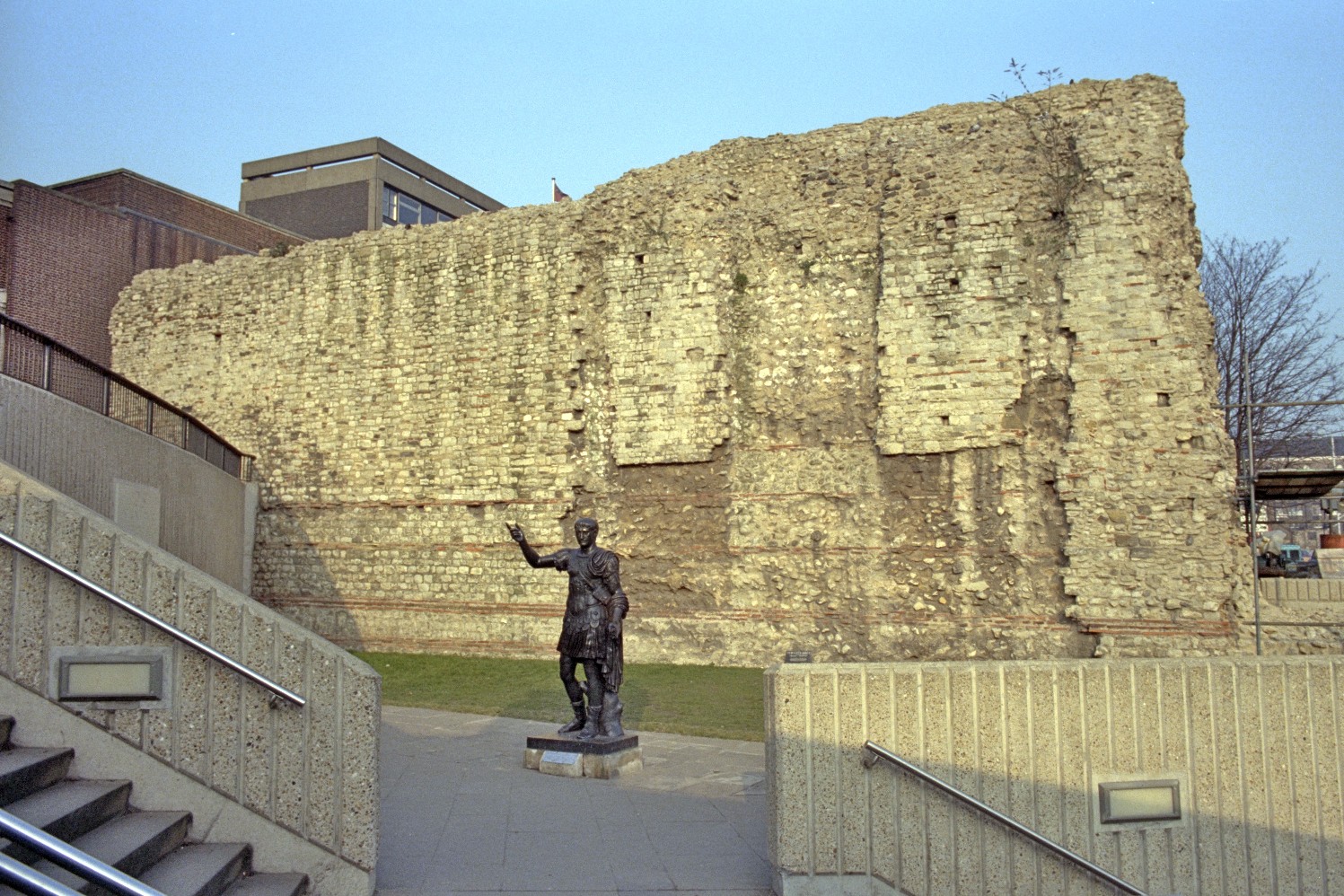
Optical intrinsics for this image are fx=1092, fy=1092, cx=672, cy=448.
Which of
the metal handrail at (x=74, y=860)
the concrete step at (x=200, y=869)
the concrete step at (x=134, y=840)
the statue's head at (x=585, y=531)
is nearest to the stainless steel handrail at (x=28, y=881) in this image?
the metal handrail at (x=74, y=860)

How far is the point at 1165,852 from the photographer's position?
506cm

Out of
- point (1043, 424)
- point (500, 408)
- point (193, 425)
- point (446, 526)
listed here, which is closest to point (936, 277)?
point (1043, 424)

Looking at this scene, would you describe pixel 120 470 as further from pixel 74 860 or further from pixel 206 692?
pixel 74 860

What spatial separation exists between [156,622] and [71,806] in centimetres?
80

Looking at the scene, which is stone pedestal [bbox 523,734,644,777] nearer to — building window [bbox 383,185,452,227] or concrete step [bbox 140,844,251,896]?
concrete step [bbox 140,844,251,896]

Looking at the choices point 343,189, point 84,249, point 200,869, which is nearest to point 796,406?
point 200,869

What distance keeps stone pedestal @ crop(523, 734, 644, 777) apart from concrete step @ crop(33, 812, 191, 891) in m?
3.84

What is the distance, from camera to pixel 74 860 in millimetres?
2771

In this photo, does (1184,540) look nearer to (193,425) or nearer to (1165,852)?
(1165,852)

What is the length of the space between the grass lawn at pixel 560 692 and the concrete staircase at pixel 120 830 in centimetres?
578

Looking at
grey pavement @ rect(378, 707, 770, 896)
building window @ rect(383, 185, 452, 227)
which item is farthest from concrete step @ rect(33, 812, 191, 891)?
building window @ rect(383, 185, 452, 227)

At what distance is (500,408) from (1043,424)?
26.8ft

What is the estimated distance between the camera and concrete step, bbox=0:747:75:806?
13.9 feet

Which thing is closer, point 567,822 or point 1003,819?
Answer: point 1003,819
